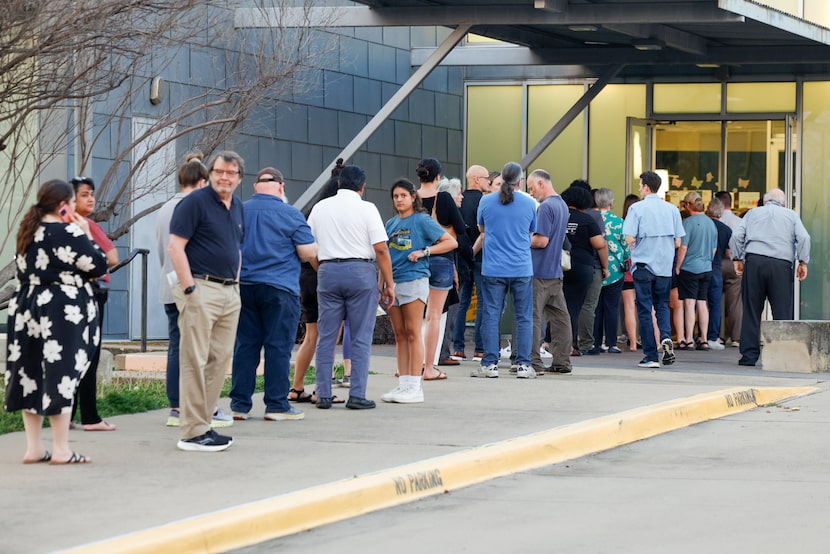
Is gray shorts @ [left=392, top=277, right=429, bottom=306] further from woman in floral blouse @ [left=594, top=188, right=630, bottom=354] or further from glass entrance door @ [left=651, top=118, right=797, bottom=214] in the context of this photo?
glass entrance door @ [left=651, top=118, right=797, bottom=214]

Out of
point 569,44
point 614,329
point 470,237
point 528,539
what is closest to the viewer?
point 528,539

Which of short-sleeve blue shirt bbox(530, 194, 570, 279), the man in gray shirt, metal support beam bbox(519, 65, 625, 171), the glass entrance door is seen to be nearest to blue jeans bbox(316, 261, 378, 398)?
short-sleeve blue shirt bbox(530, 194, 570, 279)

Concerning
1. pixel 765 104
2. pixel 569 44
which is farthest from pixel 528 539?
pixel 765 104

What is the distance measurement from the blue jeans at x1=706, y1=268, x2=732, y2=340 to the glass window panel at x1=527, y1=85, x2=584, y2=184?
416 cm

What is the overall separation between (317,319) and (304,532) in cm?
462

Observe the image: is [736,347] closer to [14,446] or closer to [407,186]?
[407,186]

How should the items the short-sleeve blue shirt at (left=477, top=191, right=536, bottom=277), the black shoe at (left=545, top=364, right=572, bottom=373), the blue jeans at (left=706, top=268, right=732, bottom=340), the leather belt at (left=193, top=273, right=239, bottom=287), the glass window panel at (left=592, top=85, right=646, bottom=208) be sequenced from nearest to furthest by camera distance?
the leather belt at (left=193, top=273, right=239, bottom=287) < the short-sleeve blue shirt at (left=477, top=191, right=536, bottom=277) < the black shoe at (left=545, top=364, right=572, bottom=373) < the blue jeans at (left=706, top=268, right=732, bottom=340) < the glass window panel at (left=592, top=85, right=646, bottom=208)

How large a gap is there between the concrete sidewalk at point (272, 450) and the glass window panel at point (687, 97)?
9335mm

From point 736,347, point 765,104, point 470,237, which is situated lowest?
point 736,347

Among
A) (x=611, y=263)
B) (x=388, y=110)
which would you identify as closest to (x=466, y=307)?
(x=611, y=263)

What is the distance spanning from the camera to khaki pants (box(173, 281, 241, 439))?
27.4ft

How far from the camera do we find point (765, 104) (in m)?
22.0

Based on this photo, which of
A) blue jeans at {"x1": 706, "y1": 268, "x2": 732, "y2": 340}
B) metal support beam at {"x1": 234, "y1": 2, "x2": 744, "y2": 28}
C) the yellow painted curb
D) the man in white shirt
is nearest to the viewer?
the yellow painted curb

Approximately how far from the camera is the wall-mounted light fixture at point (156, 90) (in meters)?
16.7
